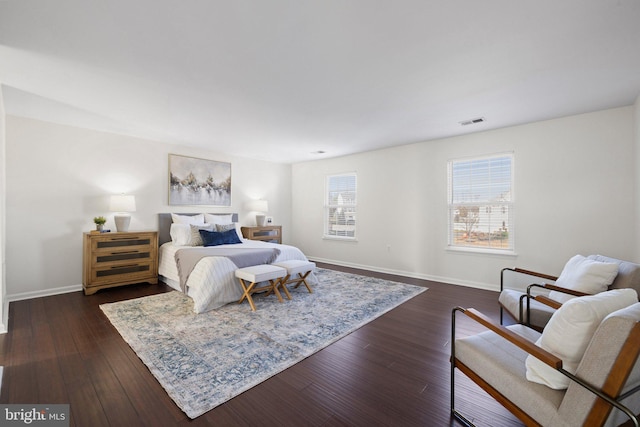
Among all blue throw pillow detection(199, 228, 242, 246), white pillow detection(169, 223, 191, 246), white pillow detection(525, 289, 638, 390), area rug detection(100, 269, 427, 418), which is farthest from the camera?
white pillow detection(169, 223, 191, 246)

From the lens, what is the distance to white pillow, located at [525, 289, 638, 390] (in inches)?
47.7

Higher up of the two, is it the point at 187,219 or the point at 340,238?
the point at 187,219

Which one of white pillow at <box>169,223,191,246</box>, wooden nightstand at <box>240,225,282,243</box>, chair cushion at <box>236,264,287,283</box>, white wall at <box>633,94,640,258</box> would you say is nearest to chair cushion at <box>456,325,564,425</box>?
chair cushion at <box>236,264,287,283</box>

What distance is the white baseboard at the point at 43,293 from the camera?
3.77 m

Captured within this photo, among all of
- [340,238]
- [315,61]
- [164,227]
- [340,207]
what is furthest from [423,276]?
[164,227]

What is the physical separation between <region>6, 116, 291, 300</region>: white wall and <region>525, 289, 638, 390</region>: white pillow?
5.65 m

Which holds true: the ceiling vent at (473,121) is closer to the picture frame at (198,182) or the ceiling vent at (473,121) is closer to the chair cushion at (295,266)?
the chair cushion at (295,266)

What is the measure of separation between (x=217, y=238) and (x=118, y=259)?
5.00ft

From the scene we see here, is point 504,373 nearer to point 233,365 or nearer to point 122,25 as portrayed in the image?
point 233,365

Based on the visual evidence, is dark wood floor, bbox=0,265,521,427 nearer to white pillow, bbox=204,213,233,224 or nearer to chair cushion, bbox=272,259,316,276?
chair cushion, bbox=272,259,316,276

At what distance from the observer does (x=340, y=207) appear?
21.6 feet

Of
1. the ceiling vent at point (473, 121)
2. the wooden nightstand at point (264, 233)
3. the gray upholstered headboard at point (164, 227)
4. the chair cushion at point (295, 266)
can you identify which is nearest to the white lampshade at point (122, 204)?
the gray upholstered headboard at point (164, 227)

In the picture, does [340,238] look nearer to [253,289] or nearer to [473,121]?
[253,289]

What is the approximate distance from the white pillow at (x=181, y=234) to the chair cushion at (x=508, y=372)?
14.4 feet
